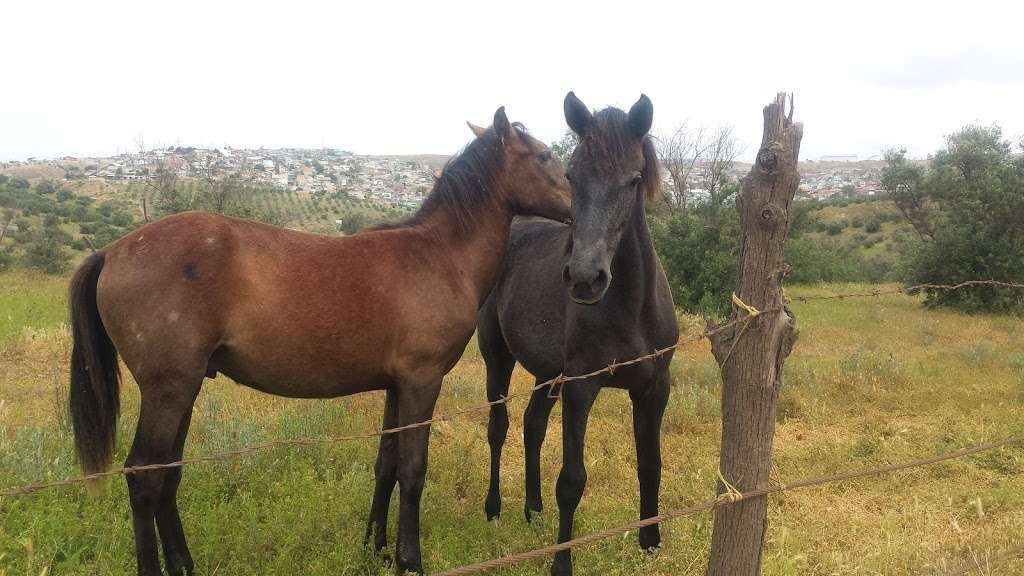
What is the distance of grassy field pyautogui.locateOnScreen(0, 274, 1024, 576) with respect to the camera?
3381 millimetres

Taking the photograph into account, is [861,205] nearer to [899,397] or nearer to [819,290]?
[819,290]

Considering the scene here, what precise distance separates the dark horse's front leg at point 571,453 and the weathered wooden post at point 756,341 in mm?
958

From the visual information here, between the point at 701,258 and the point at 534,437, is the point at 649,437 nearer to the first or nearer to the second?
the point at 534,437

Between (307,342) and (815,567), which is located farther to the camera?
(815,567)

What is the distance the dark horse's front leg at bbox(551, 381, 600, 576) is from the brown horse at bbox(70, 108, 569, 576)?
68 cm

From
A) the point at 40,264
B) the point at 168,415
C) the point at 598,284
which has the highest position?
the point at 598,284

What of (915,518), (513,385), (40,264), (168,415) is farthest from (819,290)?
(40,264)

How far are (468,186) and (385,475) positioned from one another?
179cm

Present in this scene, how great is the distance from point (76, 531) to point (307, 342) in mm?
1982

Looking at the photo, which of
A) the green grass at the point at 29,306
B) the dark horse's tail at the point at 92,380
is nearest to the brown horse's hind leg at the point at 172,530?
the dark horse's tail at the point at 92,380

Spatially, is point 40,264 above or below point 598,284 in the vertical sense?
below

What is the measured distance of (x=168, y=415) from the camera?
2641 mm

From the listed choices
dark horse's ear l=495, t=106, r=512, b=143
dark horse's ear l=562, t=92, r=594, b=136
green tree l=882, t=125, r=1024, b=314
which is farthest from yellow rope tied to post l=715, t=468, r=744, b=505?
green tree l=882, t=125, r=1024, b=314

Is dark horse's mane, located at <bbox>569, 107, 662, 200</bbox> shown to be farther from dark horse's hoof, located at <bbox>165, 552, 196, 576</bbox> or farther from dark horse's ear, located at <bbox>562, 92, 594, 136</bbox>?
dark horse's hoof, located at <bbox>165, 552, 196, 576</bbox>
